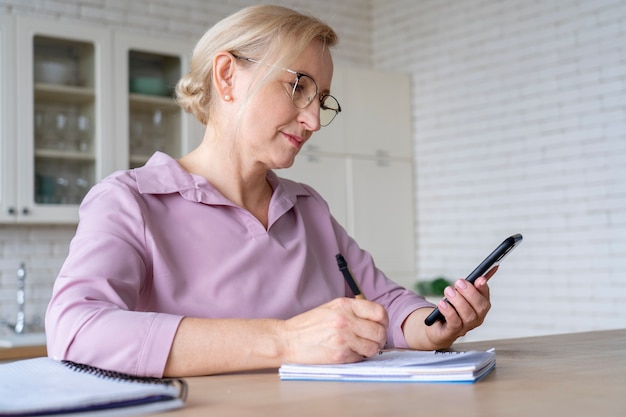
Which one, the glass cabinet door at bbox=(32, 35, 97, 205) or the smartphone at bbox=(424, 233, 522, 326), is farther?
the glass cabinet door at bbox=(32, 35, 97, 205)

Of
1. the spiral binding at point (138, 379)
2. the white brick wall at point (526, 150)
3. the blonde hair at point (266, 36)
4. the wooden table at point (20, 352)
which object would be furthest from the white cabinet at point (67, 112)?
the spiral binding at point (138, 379)

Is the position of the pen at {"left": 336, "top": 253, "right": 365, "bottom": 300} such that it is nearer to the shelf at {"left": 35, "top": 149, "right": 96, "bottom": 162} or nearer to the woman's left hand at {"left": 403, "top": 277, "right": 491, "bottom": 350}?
the woman's left hand at {"left": 403, "top": 277, "right": 491, "bottom": 350}

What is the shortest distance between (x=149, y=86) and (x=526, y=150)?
221cm

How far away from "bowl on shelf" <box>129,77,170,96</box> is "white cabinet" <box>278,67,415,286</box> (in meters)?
0.93

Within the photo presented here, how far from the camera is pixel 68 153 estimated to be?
424 centimetres

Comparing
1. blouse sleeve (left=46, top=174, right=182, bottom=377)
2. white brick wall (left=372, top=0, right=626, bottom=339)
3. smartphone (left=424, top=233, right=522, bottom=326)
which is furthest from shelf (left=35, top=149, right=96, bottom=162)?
smartphone (left=424, top=233, right=522, bottom=326)

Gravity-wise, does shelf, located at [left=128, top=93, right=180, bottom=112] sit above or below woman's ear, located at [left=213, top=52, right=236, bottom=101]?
above

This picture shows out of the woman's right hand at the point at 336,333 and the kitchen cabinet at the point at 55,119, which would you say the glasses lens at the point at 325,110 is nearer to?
the woman's right hand at the point at 336,333

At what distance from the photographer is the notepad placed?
123 centimetres

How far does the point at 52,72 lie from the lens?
420 cm

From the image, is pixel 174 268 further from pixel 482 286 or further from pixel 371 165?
pixel 371 165

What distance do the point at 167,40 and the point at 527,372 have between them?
362 centimetres

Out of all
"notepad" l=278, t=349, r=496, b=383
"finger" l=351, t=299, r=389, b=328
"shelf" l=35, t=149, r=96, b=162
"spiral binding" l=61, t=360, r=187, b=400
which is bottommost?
"notepad" l=278, t=349, r=496, b=383

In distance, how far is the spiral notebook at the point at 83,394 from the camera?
3.15ft
